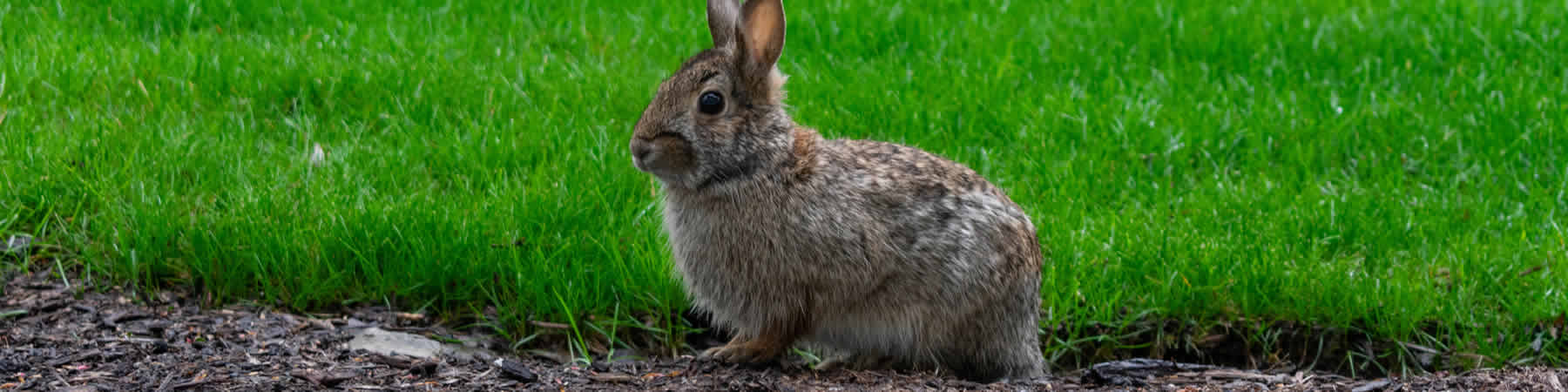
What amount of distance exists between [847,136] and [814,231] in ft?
7.69

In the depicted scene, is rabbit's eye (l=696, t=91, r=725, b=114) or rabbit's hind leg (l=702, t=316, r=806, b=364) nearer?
rabbit's eye (l=696, t=91, r=725, b=114)

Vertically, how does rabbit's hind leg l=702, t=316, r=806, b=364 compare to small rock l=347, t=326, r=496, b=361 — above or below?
above

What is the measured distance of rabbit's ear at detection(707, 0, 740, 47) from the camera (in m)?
4.65

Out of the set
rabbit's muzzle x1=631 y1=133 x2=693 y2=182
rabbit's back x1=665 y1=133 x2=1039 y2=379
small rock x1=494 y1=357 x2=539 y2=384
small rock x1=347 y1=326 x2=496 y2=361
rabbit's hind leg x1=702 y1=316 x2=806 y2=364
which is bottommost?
small rock x1=347 y1=326 x2=496 y2=361

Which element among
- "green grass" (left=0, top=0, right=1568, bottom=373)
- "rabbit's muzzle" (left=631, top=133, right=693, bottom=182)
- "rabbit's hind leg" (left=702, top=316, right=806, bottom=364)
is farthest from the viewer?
"green grass" (left=0, top=0, right=1568, bottom=373)

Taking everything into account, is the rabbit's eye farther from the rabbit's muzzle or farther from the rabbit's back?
the rabbit's back

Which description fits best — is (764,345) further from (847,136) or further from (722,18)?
(847,136)

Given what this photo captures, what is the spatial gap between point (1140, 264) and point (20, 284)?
3.95 m

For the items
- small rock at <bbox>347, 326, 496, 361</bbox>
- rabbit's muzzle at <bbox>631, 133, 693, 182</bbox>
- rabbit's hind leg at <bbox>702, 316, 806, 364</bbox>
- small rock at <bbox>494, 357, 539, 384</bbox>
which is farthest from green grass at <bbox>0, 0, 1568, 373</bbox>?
rabbit's muzzle at <bbox>631, 133, 693, 182</bbox>

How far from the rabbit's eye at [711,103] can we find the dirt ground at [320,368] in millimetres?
792

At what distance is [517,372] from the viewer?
4426 mm

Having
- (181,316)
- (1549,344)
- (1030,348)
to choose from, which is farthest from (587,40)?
(1549,344)

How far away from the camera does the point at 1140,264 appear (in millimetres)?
5617

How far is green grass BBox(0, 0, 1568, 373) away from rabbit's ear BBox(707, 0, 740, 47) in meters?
0.92
